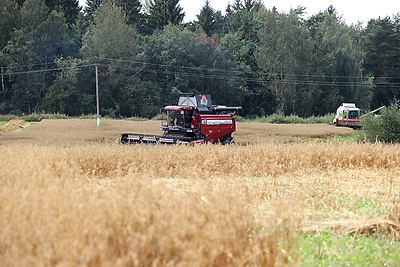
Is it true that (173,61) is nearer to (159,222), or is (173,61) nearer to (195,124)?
(195,124)

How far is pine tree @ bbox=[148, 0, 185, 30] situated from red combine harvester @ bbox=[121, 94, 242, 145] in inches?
1635

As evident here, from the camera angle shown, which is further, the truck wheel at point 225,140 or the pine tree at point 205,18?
the pine tree at point 205,18

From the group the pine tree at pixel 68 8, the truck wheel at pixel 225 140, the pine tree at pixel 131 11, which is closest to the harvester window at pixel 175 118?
the truck wheel at pixel 225 140

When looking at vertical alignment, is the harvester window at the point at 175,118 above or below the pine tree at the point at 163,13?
below

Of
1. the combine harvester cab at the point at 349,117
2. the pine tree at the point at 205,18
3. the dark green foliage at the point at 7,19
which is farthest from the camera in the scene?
the pine tree at the point at 205,18

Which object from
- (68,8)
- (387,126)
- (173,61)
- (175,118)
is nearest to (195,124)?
(175,118)

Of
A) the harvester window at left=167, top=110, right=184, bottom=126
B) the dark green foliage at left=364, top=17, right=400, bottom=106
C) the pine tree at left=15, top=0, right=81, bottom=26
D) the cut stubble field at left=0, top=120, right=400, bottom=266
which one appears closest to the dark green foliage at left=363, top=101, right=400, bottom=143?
the harvester window at left=167, top=110, right=184, bottom=126

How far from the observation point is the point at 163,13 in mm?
63375

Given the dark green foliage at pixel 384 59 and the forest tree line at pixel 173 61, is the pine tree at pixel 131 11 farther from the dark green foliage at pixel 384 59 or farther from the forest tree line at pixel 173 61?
the dark green foliage at pixel 384 59

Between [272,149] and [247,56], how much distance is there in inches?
1733

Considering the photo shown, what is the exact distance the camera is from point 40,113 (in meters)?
47.4

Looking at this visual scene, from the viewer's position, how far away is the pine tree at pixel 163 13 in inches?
2491

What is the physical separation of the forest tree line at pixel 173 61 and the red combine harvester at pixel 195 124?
27.4 metres

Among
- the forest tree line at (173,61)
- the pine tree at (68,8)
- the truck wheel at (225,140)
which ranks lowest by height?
the truck wheel at (225,140)
